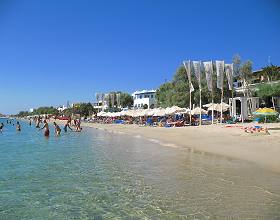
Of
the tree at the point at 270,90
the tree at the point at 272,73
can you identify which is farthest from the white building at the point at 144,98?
the tree at the point at 270,90

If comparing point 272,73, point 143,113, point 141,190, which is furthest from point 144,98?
point 141,190

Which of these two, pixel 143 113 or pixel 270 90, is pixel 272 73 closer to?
pixel 270 90

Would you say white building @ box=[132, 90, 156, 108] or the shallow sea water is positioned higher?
white building @ box=[132, 90, 156, 108]

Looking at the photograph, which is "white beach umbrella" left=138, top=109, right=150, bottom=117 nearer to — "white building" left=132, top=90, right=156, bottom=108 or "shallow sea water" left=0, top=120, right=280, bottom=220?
"shallow sea water" left=0, top=120, right=280, bottom=220

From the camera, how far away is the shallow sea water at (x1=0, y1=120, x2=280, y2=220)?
7.32 metres

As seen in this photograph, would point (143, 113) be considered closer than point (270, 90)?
No

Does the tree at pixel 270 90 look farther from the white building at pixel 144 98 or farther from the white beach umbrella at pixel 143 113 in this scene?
the white building at pixel 144 98

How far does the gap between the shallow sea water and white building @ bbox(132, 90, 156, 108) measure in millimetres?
75026

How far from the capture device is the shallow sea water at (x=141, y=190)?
7.32m

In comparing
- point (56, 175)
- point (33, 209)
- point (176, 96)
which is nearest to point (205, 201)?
point (33, 209)

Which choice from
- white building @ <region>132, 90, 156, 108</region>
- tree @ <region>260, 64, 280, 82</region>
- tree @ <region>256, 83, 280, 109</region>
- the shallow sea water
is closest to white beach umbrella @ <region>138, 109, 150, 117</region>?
tree @ <region>256, 83, 280, 109</region>

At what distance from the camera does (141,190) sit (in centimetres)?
936

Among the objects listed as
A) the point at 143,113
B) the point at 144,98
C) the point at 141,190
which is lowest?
the point at 141,190

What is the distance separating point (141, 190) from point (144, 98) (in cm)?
8417
